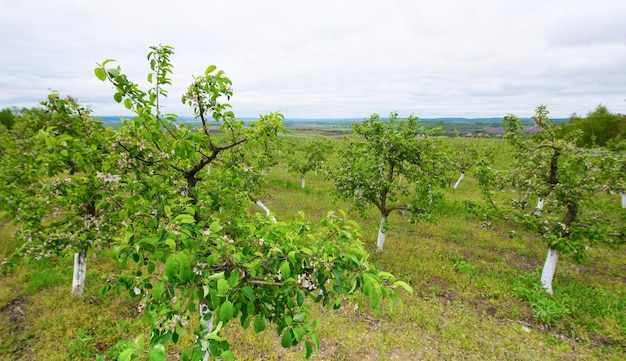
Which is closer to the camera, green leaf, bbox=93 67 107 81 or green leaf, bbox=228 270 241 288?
green leaf, bbox=228 270 241 288

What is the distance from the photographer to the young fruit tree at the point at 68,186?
12.7 feet

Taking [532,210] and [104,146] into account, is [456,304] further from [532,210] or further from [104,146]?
[104,146]

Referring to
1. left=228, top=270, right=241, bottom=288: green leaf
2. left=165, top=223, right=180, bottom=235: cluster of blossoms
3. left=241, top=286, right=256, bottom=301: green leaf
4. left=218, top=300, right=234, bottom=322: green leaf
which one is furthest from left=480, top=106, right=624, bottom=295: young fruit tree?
left=165, top=223, right=180, bottom=235: cluster of blossoms

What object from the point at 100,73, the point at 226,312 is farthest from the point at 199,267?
the point at 100,73

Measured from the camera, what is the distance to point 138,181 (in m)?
4.15

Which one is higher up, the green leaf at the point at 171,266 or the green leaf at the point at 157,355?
the green leaf at the point at 171,266

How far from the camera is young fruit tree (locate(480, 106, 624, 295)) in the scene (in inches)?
398

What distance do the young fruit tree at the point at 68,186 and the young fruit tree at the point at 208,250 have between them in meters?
0.42

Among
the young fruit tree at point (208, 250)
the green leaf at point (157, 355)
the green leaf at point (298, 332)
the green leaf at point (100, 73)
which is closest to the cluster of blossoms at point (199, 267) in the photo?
the young fruit tree at point (208, 250)

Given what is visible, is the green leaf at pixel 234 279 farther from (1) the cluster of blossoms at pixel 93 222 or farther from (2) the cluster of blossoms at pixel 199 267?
(1) the cluster of blossoms at pixel 93 222

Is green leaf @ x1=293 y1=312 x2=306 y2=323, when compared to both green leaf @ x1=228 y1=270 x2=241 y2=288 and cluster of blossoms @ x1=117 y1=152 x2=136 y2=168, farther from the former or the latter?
cluster of blossoms @ x1=117 y1=152 x2=136 y2=168

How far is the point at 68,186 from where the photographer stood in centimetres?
539

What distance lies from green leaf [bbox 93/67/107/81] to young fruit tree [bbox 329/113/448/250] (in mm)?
11205

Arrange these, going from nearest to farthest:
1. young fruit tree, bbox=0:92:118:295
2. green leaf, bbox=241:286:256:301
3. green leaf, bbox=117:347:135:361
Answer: green leaf, bbox=117:347:135:361 → green leaf, bbox=241:286:256:301 → young fruit tree, bbox=0:92:118:295
